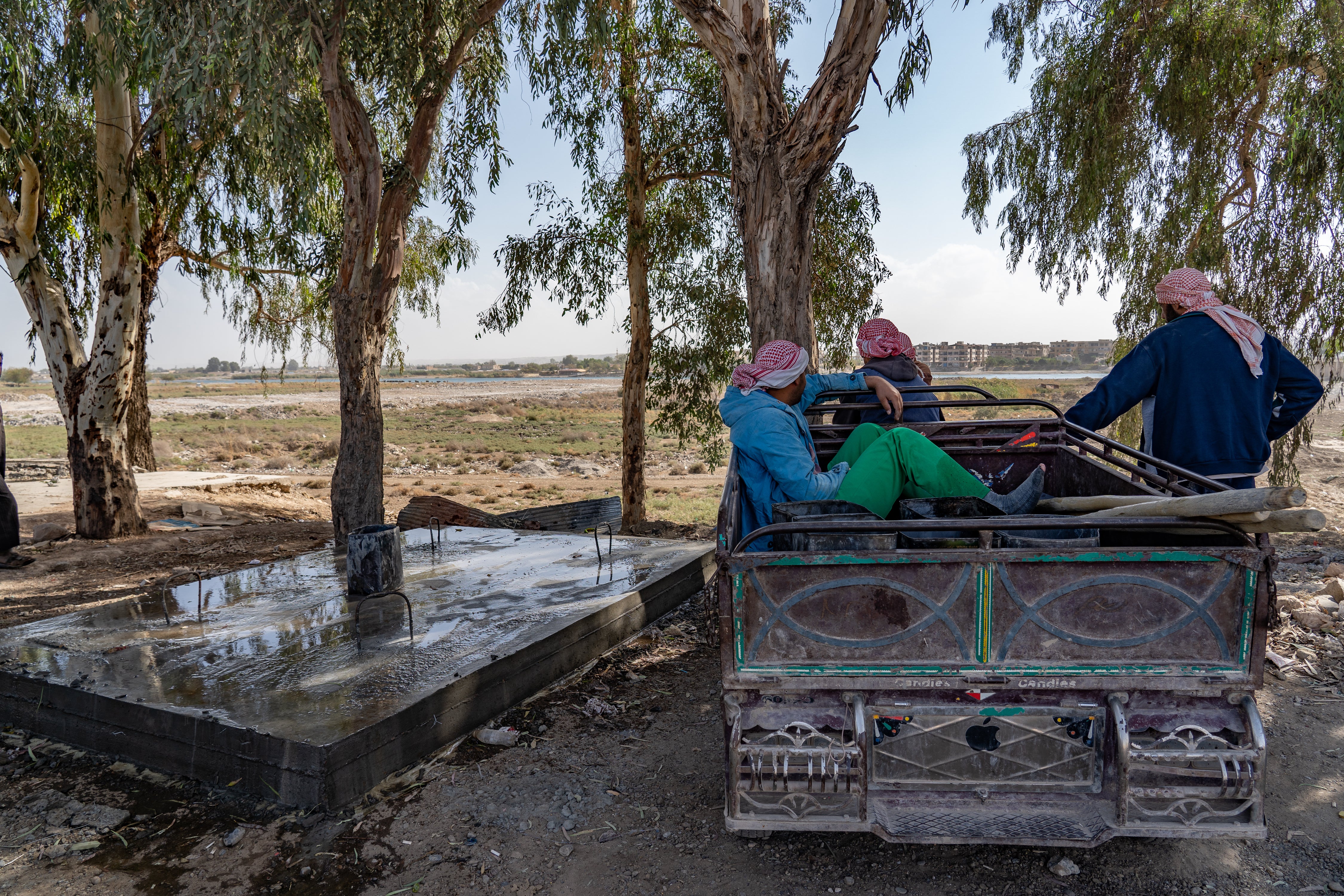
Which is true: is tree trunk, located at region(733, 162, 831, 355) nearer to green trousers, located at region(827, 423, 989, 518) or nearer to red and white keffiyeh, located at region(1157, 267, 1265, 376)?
red and white keffiyeh, located at region(1157, 267, 1265, 376)

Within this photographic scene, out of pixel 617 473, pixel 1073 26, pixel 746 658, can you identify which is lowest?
pixel 617 473

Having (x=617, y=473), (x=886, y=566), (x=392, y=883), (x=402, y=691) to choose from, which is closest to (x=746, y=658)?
(x=886, y=566)

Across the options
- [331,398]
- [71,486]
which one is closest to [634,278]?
[71,486]

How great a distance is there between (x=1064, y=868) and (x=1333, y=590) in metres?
4.35

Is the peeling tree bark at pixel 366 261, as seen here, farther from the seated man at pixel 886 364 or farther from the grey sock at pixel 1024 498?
→ the grey sock at pixel 1024 498

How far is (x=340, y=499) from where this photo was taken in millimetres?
8016

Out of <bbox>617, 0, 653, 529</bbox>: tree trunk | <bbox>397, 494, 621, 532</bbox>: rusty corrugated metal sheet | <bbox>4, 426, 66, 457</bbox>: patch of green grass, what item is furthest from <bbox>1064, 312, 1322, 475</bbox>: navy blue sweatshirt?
<bbox>4, 426, 66, 457</bbox>: patch of green grass

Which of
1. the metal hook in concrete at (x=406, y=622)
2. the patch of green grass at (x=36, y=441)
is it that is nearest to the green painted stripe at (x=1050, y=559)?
the metal hook in concrete at (x=406, y=622)

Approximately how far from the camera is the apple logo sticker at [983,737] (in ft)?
8.43

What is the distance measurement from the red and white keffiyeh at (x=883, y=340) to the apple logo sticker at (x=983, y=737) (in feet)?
9.50

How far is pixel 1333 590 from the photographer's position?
18.7ft

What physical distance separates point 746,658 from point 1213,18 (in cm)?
975

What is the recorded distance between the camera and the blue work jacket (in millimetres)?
3566

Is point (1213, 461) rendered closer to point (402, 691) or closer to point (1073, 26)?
point (402, 691)
